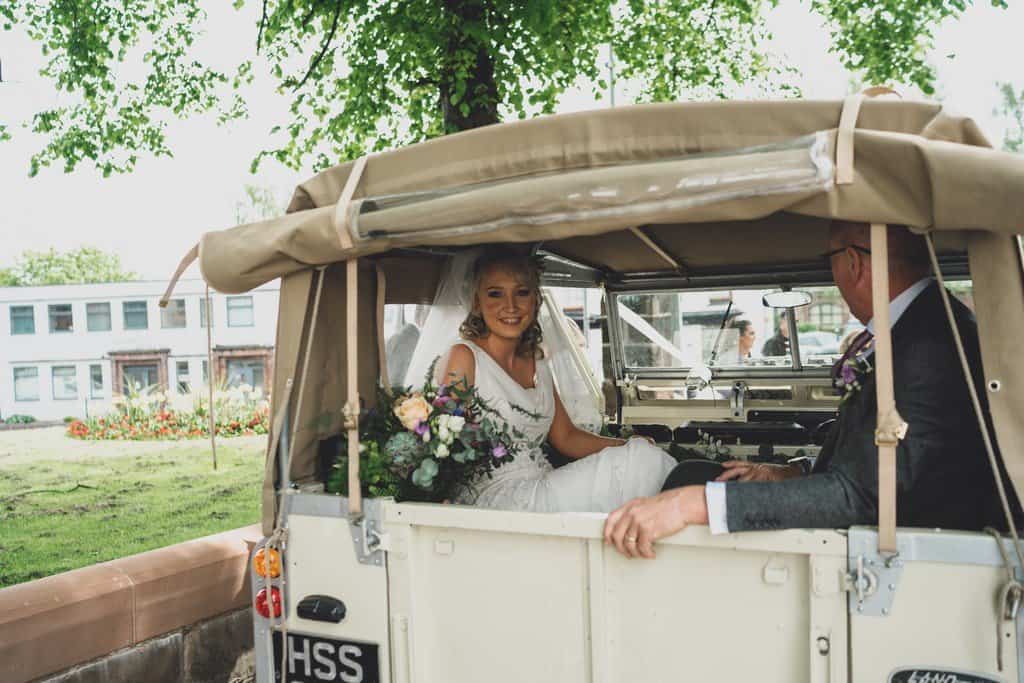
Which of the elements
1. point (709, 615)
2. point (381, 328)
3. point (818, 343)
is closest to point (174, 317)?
point (818, 343)

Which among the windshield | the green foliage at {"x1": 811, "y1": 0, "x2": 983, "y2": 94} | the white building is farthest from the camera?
the white building

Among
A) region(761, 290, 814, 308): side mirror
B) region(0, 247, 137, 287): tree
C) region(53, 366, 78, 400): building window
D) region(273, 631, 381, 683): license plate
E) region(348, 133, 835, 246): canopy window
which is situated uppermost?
region(0, 247, 137, 287): tree

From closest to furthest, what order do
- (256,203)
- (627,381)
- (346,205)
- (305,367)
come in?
(346,205) → (305,367) → (627,381) → (256,203)

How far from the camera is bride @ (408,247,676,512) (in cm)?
305

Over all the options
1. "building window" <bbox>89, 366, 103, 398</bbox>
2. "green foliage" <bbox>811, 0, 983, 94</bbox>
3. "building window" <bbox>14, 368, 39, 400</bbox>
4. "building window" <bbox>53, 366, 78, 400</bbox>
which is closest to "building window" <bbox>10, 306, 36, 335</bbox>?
"building window" <bbox>14, 368, 39, 400</bbox>

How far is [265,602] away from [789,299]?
3640 mm

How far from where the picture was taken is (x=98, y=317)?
130ft

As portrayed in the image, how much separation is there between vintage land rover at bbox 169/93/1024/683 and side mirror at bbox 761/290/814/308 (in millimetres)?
2547

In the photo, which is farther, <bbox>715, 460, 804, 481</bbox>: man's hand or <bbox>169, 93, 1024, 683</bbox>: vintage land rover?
<bbox>715, 460, 804, 481</bbox>: man's hand

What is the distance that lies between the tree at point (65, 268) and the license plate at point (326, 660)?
60.6 metres

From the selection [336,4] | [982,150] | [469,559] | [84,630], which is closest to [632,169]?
[982,150]

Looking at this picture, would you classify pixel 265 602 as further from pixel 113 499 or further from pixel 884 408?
pixel 113 499

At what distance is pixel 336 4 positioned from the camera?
7.08m

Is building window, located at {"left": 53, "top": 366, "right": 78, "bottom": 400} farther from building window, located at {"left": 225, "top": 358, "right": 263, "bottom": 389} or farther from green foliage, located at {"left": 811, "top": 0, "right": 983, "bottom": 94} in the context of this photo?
green foliage, located at {"left": 811, "top": 0, "right": 983, "bottom": 94}
